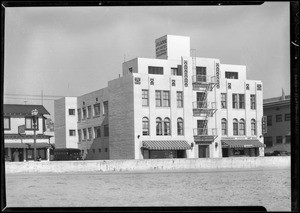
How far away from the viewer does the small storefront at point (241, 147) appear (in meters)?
51.6

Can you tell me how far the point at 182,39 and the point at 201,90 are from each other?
6.83m

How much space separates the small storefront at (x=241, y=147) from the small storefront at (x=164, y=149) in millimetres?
5133

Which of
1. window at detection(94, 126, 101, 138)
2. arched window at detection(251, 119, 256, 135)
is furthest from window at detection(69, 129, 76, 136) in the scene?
arched window at detection(251, 119, 256, 135)

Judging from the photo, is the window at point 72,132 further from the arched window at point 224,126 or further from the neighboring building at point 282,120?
the neighboring building at point 282,120

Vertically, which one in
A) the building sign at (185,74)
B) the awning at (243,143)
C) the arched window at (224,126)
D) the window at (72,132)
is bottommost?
the awning at (243,143)

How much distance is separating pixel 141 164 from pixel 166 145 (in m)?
13.8

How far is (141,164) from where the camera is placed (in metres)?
35.4

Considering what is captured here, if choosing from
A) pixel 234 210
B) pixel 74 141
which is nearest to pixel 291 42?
pixel 234 210

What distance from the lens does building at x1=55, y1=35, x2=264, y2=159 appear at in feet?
160

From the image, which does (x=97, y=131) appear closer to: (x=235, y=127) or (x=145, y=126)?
(x=145, y=126)

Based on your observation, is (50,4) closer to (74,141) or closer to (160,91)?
(160,91)

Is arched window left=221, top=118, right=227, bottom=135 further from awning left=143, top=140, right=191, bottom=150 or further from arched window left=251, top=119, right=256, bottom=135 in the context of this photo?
awning left=143, top=140, right=191, bottom=150

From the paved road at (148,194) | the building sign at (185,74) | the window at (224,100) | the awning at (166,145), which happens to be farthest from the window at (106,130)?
the paved road at (148,194)

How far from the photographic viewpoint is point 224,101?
5244 centimetres
